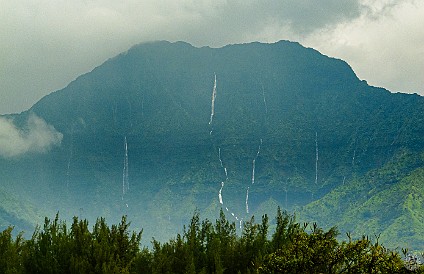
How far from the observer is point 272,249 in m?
50.2

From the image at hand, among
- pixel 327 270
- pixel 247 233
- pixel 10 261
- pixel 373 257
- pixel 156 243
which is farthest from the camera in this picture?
pixel 247 233

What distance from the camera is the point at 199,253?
169 feet

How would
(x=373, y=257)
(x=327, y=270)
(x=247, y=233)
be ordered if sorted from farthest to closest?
(x=247, y=233) < (x=327, y=270) < (x=373, y=257)

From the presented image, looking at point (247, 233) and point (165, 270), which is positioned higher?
point (247, 233)

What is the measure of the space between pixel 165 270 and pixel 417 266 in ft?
67.4

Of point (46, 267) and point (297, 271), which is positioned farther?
point (46, 267)

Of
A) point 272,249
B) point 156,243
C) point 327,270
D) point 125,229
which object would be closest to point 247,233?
point 272,249

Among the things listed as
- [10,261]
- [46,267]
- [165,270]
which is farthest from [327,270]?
[10,261]

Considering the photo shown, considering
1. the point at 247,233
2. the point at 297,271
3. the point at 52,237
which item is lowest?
the point at 297,271

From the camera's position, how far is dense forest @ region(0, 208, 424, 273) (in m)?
33.2

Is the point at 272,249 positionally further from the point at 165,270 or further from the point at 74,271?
the point at 74,271

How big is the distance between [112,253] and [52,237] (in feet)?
21.4

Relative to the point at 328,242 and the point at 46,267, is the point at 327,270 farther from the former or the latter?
the point at 46,267

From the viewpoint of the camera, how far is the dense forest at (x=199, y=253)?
33.2 meters
